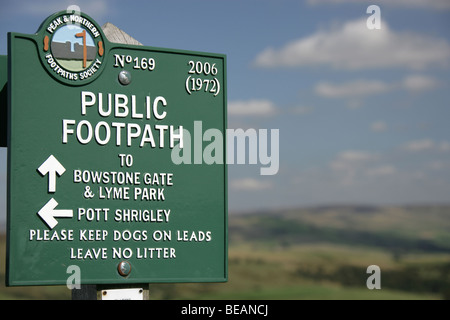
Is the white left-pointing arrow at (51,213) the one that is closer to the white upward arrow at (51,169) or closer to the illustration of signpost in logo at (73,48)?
the white upward arrow at (51,169)

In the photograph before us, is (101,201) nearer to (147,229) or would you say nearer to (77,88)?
(147,229)

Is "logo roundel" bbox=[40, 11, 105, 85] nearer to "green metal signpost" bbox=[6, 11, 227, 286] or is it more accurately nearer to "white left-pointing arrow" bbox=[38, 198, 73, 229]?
"green metal signpost" bbox=[6, 11, 227, 286]

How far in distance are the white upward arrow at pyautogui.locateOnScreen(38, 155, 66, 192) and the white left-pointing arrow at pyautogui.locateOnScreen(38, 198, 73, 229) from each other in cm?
13

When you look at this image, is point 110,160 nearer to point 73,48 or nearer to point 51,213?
point 51,213

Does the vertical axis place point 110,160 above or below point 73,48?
below

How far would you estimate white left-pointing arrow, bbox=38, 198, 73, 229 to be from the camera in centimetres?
646

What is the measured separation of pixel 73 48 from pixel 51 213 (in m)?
1.60

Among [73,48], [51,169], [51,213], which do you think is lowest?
[51,213]

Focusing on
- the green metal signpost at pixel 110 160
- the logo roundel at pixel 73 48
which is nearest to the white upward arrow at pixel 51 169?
the green metal signpost at pixel 110 160

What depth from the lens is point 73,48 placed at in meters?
6.82

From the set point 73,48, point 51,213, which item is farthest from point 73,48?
point 51,213

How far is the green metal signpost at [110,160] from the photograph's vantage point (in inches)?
255

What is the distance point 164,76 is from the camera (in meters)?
7.25
